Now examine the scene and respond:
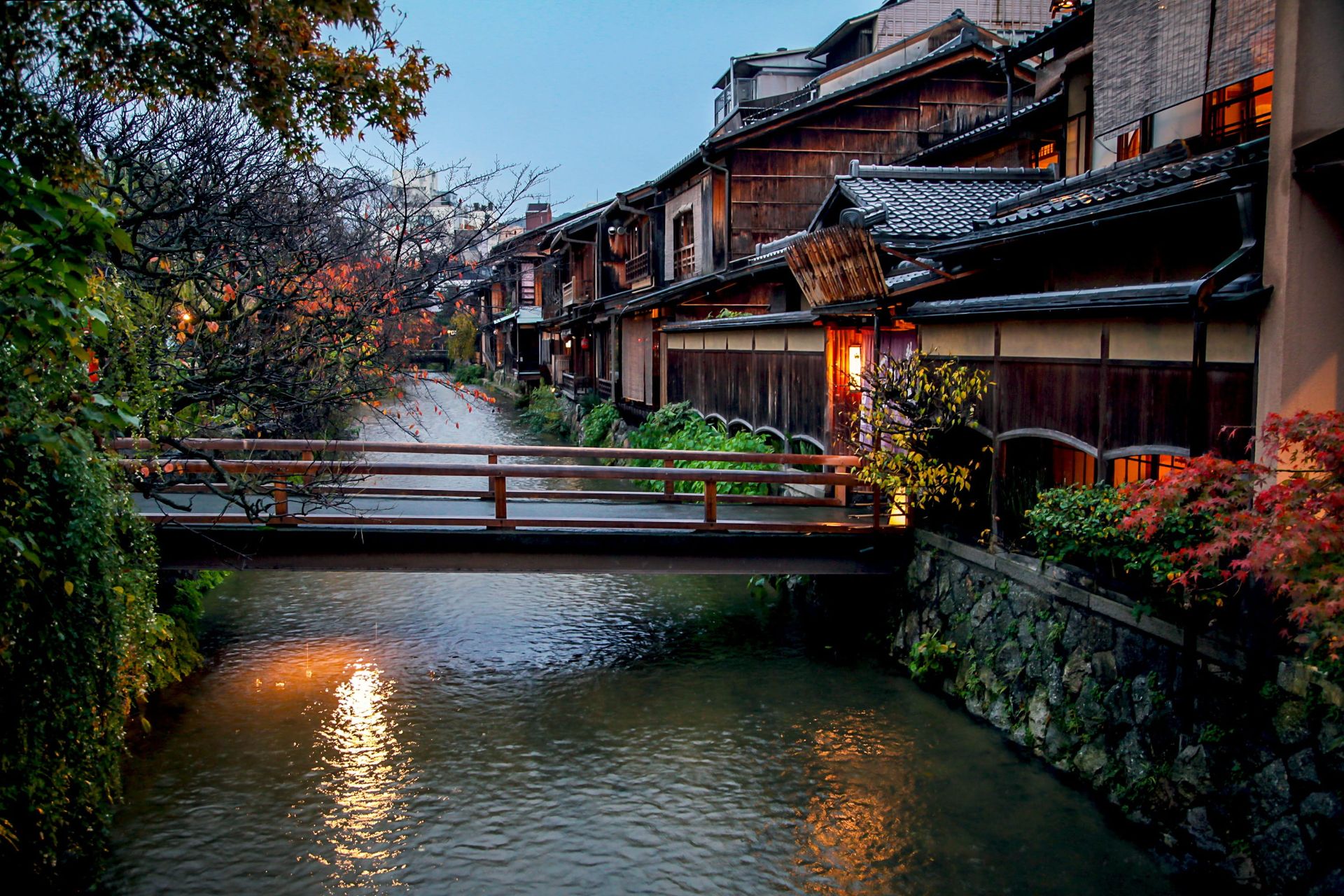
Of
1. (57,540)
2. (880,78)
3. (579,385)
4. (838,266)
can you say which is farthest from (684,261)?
(57,540)

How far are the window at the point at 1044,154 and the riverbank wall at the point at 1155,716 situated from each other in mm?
12107

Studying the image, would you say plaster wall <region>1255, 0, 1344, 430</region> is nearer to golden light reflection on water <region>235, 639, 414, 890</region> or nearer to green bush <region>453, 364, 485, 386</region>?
golden light reflection on water <region>235, 639, 414, 890</region>

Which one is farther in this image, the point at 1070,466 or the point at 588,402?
the point at 588,402

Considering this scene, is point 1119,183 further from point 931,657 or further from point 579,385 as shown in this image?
point 579,385

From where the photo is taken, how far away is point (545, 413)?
4431 cm

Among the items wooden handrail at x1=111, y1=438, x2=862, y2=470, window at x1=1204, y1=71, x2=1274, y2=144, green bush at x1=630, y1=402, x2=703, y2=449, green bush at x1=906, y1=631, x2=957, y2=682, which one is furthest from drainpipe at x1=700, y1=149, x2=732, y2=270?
green bush at x1=906, y1=631, x2=957, y2=682

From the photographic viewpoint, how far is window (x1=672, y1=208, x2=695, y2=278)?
29.2 meters

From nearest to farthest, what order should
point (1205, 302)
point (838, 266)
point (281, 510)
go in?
point (1205, 302) → point (281, 510) → point (838, 266)

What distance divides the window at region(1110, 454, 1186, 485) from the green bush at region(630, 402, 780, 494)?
6.84 m

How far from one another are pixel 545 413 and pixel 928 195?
99.8 feet

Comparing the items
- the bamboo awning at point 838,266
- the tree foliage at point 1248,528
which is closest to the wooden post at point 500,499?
the bamboo awning at point 838,266

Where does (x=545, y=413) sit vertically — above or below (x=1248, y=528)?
below

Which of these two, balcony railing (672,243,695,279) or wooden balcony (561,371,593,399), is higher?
balcony railing (672,243,695,279)

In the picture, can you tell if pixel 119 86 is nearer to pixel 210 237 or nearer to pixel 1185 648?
pixel 210 237
